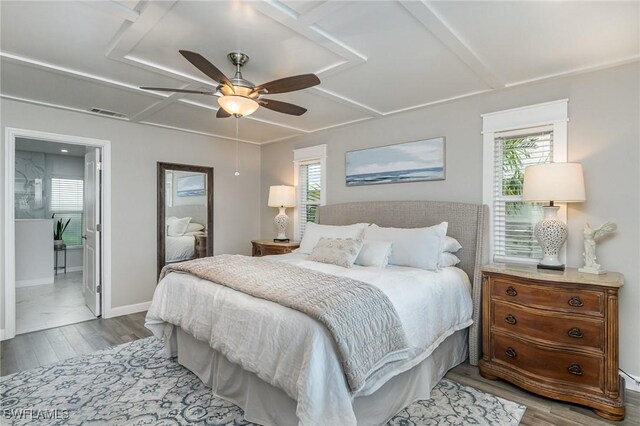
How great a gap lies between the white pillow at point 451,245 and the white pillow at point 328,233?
0.86m

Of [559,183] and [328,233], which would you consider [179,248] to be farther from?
[559,183]

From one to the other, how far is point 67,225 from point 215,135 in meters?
4.84

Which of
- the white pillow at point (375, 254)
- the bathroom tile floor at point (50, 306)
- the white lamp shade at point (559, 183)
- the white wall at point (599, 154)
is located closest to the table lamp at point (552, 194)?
the white lamp shade at point (559, 183)

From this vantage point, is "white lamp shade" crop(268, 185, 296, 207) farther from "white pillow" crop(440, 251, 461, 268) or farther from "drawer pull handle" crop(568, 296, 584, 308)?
"drawer pull handle" crop(568, 296, 584, 308)

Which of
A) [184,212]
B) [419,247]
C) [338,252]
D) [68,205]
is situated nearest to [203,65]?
[338,252]

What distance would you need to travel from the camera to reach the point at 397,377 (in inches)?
85.4

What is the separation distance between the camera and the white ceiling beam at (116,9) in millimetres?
1859

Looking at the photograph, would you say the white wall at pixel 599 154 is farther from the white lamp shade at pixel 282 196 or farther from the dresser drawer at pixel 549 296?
the white lamp shade at pixel 282 196

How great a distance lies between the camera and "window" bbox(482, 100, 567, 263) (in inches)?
113

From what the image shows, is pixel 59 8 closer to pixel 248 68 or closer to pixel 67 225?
pixel 248 68

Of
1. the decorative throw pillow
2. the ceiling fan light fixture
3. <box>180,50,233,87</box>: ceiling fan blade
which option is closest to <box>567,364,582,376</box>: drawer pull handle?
the decorative throw pillow

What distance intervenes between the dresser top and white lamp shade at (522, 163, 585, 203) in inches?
21.8

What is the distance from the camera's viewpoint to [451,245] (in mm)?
3150

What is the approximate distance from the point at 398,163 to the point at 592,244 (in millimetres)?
1998
